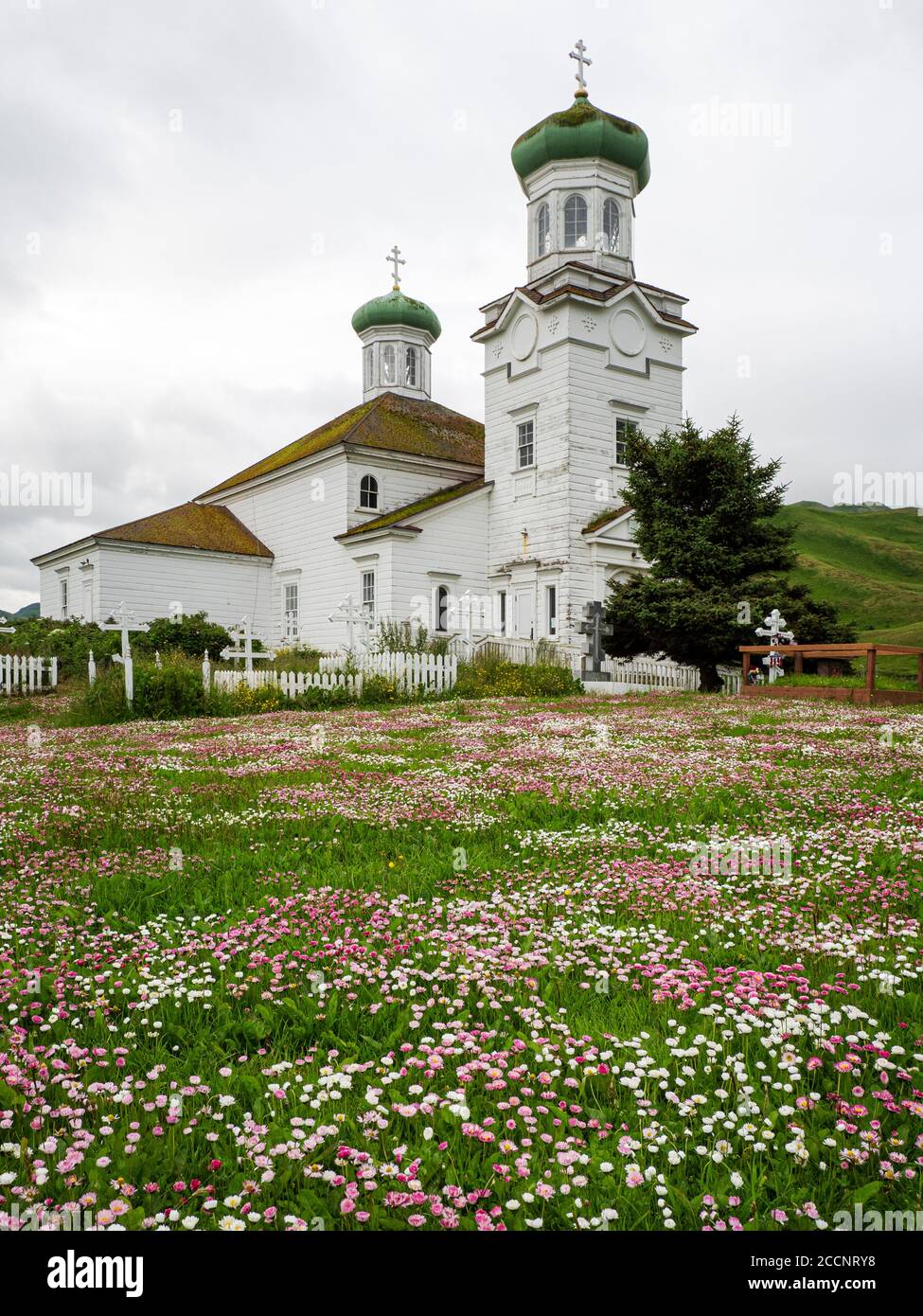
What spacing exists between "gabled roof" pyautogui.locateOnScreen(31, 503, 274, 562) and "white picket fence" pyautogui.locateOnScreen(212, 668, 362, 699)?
19.6 metres

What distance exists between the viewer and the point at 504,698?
69.4 feet

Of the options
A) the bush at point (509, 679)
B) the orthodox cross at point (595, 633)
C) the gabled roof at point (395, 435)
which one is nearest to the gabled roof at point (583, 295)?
the gabled roof at point (395, 435)

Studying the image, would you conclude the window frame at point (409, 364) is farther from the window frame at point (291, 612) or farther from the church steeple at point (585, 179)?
the window frame at point (291, 612)

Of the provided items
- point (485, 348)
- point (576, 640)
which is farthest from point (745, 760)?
point (485, 348)

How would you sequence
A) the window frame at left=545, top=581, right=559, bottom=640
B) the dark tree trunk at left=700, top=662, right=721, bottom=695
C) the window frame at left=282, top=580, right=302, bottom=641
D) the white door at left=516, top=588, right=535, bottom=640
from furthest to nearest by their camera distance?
the window frame at left=282, top=580, right=302, bottom=641 → the white door at left=516, top=588, right=535, bottom=640 → the window frame at left=545, top=581, right=559, bottom=640 → the dark tree trunk at left=700, top=662, right=721, bottom=695

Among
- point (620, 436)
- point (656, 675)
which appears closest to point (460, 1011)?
point (656, 675)

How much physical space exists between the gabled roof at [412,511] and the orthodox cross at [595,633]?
A: 9613 mm

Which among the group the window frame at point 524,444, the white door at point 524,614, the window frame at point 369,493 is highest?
the window frame at point 524,444

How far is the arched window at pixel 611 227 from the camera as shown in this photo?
3591 cm

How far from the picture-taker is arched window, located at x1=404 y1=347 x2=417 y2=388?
4947 centimetres

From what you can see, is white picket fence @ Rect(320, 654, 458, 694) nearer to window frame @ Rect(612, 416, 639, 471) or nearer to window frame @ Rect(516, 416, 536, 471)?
window frame @ Rect(516, 416, 536, 471)

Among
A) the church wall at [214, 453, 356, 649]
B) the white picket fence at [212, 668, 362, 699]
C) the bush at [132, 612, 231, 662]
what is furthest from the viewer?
the church wall at [214, 453, 356, 649]

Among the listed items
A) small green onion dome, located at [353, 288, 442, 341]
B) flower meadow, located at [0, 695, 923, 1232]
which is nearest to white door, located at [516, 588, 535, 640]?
small green onion dome, located at [353, 288, 442, 341]

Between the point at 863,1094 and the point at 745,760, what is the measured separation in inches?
297
